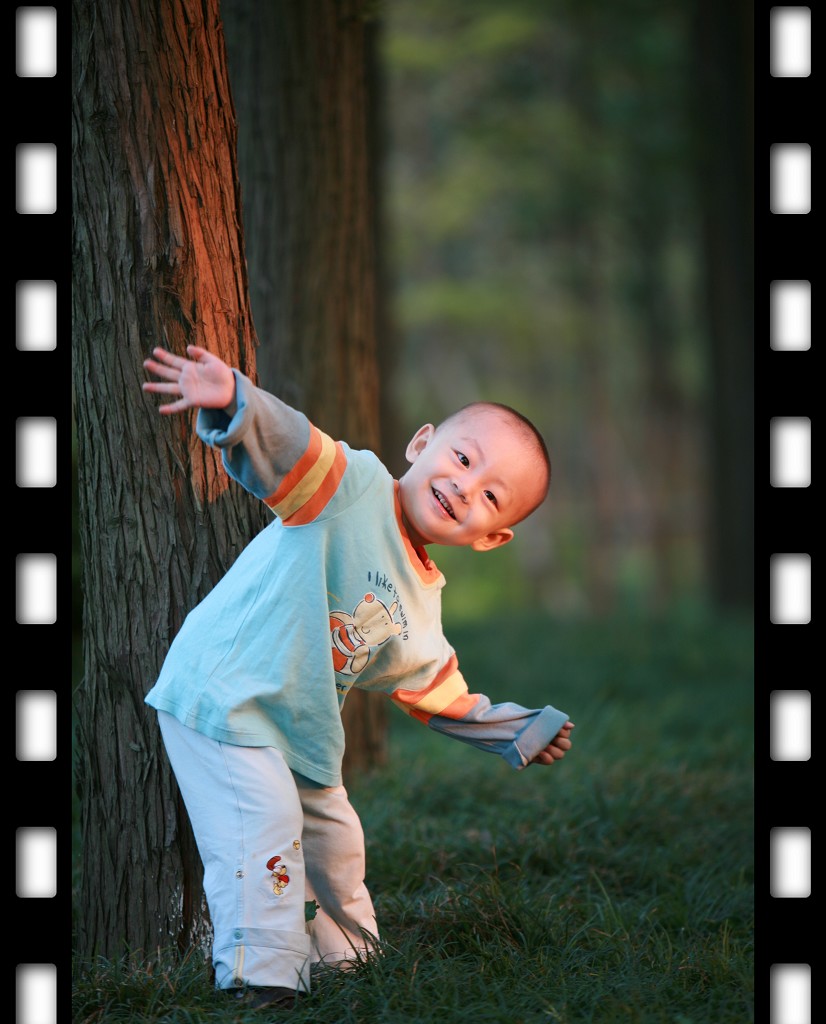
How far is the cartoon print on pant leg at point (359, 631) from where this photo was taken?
2.90m

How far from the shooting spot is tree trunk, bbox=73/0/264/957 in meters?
3.16

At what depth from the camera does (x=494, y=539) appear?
3057 mm

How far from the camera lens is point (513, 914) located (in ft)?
10.6

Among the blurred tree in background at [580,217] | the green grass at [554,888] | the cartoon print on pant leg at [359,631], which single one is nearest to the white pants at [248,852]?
the green grass at [554,888]

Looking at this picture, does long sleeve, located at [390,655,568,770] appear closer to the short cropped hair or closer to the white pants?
the white pants

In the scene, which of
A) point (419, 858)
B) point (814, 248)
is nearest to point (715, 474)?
point (419, 858)

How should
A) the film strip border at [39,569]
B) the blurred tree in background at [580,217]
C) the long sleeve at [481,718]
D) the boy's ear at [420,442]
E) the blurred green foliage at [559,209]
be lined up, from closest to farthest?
the film strip border at [39,569] → the boy's ear at [420,442] → the long sleeve at [481,718] → the blurred tree in background at [580,217] → the blurred green foliage at [559,209]

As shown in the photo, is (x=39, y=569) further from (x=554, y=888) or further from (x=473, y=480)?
(x=554, y=888)

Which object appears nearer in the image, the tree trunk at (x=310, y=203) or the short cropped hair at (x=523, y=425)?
the short cropped hair at (x=523, y=425)

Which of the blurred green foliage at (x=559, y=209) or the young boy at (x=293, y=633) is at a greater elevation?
the blurred green foliage at (x=559, y=209)

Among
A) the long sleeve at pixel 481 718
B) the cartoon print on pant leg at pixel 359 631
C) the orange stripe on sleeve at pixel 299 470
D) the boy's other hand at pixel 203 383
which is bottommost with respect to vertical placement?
the long sleeve at pixel 481 718

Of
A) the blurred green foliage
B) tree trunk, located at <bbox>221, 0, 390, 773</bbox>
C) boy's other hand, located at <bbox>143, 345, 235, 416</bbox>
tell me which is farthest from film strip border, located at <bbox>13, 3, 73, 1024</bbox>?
the blurred green foliage

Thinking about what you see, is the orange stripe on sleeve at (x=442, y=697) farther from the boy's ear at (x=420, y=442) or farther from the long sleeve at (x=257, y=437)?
the long sleeve at (x=257, y=437)

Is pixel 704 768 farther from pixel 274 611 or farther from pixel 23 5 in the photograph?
pixel 23 5
